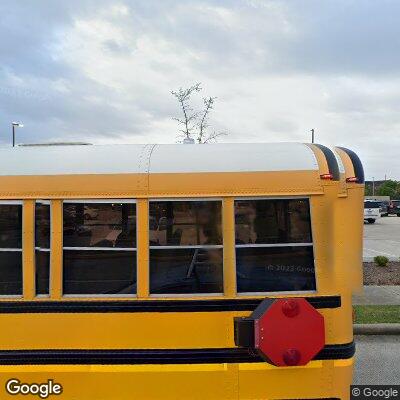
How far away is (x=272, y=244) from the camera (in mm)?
2959

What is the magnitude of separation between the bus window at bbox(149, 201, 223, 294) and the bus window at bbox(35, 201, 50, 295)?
795mm

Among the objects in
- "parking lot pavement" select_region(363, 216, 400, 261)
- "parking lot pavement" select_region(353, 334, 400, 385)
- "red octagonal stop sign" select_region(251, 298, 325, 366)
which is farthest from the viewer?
"parking lot pavement" select_region(363, 216, 400, 261)

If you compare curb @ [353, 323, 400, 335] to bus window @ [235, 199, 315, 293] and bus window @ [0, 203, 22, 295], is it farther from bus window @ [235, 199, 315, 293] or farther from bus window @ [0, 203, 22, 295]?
bus window @ [0, 203, 22, 295]

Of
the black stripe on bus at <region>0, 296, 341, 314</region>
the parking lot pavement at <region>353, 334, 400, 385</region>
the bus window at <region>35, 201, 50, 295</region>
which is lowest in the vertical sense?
the parking lot pavement at <region>353, 334, 400, 385</region>

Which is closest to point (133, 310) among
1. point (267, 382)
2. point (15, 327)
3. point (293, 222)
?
point (15, 327)

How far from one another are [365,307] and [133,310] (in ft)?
17.3

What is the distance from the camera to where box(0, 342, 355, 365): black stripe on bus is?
2.92 metres

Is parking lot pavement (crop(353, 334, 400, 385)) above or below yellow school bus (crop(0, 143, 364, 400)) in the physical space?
below

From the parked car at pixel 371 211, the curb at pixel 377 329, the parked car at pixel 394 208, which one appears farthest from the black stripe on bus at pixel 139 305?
the parked car at pixel 394 208

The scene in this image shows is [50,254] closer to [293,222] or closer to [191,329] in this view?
[191,329]

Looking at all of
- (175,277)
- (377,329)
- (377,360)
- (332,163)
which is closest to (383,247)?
(377,329)

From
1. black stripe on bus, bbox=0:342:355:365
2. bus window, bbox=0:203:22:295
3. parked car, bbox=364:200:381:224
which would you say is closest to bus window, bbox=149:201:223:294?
black stripe on bus, bbox=0:342:355:365

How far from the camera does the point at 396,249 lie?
1554cm

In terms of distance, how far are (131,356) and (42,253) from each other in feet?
3.38
